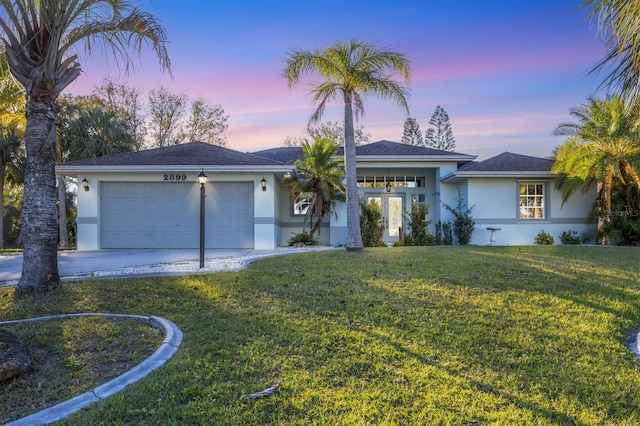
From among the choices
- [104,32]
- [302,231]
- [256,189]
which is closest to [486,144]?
[302,231]

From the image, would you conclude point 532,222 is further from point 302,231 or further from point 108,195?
point 108,195

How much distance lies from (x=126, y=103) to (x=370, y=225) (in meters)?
20.2

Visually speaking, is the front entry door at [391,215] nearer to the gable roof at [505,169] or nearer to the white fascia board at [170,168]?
the gable roof at [505,169]

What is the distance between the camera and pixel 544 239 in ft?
48.7

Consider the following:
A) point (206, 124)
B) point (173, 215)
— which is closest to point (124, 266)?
point (173, 215)

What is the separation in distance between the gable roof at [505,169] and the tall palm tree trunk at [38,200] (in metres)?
12.8

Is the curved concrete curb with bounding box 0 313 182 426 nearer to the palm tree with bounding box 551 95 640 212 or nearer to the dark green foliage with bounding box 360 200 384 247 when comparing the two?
the dark green foliage with bounding box 360 200 384 247

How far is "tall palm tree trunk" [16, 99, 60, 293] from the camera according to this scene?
18.4 feet

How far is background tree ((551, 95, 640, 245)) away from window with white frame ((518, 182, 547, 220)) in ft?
3.36

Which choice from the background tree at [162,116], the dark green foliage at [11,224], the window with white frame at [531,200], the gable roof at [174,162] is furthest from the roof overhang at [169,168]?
the background tree at [162,116]

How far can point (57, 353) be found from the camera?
3.72 metres

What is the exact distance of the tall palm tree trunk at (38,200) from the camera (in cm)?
562

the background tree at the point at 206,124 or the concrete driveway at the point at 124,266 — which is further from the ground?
the background tree at the point at 206,124

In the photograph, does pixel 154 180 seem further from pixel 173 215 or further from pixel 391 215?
pixel 391 215
